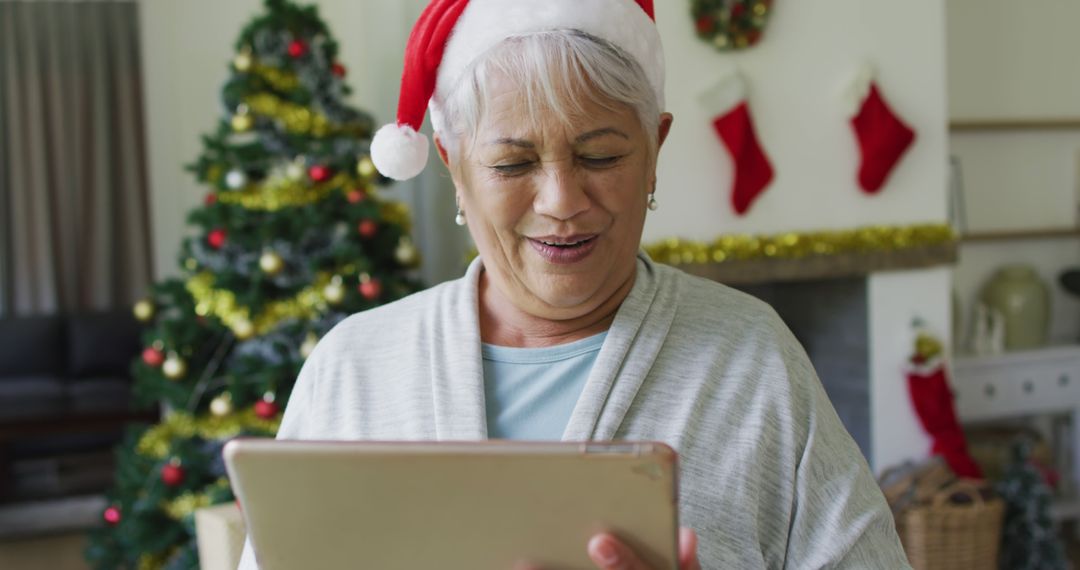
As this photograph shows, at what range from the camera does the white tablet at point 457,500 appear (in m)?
0.83

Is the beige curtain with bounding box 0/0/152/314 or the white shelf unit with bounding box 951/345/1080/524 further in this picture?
the beige curtain with bounding box 0/0/152/314

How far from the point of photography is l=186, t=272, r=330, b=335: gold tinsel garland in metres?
2.93

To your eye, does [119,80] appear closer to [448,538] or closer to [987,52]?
[987,52]

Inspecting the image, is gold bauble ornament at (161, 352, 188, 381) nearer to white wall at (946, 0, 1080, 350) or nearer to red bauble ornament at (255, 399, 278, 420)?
red bauble ornament at (255, 399, 278, 420)

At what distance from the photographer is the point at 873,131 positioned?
130 inches

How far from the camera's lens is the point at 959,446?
342 centimetres

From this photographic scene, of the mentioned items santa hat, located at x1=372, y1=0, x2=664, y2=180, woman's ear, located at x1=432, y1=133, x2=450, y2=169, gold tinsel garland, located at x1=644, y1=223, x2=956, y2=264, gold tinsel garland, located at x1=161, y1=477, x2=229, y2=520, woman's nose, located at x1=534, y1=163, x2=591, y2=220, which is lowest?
gold tinsel garland, located at x1=161, y1=477, x2=229, y2=520

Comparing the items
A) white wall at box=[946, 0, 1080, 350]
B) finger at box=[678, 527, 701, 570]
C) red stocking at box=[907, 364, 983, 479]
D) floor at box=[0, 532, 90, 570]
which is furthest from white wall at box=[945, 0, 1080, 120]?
floor at box=[0, 532, 90, 570]

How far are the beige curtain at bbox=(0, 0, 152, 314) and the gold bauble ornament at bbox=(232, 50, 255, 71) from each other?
418cm

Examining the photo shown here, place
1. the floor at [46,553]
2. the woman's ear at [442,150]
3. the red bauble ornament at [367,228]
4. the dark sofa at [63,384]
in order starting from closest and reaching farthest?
1. the woman's ear at [442,150]
2. the red bauble ornament at [367,228]
3. the floor at [46,553]
4. the dark sofa at [63,384]

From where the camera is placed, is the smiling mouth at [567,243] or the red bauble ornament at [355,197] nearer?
the smiling mouth at [567,243]

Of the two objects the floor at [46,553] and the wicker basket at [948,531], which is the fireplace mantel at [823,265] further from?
the floor at [46,553]

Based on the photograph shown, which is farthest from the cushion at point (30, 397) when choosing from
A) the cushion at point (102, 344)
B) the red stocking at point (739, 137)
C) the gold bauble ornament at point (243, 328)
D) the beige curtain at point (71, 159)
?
the red stocking at point (739, 137)

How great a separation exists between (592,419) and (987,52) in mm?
3566
